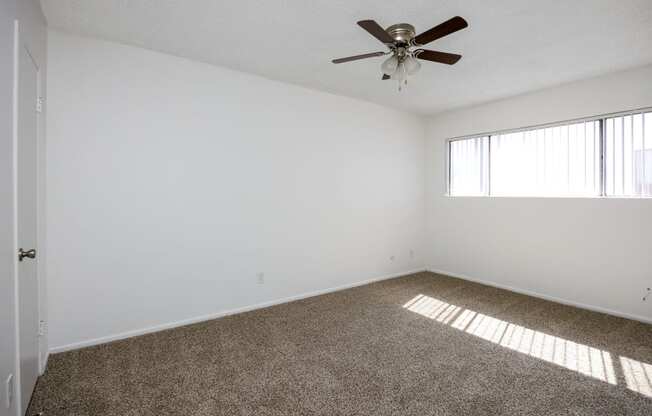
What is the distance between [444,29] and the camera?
1.99 m

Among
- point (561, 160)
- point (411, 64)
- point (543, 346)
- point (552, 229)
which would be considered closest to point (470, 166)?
point (561, 160)

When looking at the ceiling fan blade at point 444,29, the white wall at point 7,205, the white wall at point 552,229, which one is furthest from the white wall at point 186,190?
the ceiling fan blade at point 444,29

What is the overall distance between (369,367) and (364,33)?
2623 mm

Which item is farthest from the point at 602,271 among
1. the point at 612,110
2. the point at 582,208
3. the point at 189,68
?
the point at 189,68

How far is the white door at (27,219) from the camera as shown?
1.75 meters

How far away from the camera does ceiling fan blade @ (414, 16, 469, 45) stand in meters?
1.86

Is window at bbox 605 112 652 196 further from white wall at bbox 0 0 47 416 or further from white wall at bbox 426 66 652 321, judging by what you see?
white wall at bbox 0 0 47 416

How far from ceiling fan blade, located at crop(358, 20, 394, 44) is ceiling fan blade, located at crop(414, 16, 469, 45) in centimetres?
21

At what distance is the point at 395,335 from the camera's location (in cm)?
295

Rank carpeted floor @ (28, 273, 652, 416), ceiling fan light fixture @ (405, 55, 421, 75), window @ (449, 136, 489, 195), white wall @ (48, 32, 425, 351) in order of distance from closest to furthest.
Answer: carpeted floor @ (28, 273, 652, 416) → ceiling fan light fixture @ (405, 55, 421, 75) → white wall @ (48, 32, 425, 351) → window @ (449, 136, 489, 195)

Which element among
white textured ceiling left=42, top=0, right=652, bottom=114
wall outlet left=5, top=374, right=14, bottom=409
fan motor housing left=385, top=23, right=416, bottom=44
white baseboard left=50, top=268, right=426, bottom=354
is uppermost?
white textured ceiling left=42, top=0, right=652, bottom=114

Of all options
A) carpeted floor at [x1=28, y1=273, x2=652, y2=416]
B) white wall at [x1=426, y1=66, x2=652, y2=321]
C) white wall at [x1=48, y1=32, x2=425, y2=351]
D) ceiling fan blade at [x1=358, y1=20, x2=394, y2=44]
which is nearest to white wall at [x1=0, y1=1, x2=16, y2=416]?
carpeted floor at [x1=28, y1=273, x2=652, y2=416]

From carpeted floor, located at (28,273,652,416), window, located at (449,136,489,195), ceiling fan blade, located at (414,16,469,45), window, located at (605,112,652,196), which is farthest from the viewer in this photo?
window, located at (449,136,489,195)

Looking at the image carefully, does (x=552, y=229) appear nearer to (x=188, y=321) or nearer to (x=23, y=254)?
(x=188, y=321)
